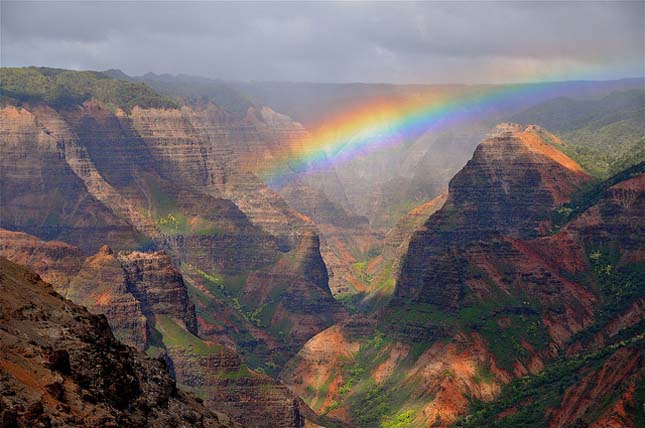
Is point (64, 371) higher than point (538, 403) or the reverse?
higher

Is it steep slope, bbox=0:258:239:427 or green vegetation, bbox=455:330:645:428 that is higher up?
steep slope, bbox=0:258:239:427

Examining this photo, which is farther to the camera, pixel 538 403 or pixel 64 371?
pixel 538 403

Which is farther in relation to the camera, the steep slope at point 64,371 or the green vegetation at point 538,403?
the green vegetation at point 538,403

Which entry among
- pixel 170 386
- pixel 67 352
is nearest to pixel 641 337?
pixel 170 386

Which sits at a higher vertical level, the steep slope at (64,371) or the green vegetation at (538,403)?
the steep slope at (64,371)

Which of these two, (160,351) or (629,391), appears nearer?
(629,391)

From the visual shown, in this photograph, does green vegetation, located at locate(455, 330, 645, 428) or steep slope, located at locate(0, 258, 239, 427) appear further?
green vegetation, located at locate(455, 330, 645, 428)

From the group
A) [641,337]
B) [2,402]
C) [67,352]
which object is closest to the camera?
[2,402]

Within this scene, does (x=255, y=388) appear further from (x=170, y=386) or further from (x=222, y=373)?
(x=170, y=386)
